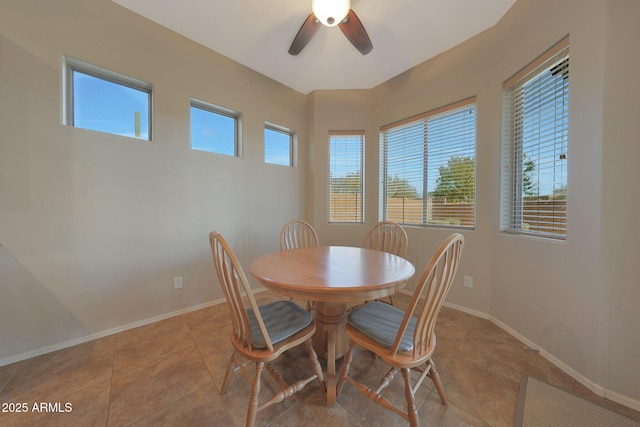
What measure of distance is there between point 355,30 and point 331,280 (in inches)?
73.0

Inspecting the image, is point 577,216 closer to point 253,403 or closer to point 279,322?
point 279,322

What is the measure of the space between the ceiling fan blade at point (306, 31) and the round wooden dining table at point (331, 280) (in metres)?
1.79

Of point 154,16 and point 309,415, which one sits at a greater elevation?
point 154,16

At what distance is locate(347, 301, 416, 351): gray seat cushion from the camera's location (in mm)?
1057

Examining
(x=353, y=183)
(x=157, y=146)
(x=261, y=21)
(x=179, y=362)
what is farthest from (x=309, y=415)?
(x=261, y=21)

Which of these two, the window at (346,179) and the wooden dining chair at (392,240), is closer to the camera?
the wooden dining chair at (392,240)

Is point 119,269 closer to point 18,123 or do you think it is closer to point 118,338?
point 118,338

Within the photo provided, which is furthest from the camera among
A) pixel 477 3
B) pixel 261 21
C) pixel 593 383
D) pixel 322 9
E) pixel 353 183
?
pixel 353 183

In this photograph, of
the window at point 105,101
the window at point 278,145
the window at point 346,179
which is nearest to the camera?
the window at point 105,101

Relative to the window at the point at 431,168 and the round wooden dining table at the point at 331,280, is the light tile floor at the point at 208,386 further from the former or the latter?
the window at the point at 431,168

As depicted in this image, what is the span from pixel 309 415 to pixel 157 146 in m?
2.40

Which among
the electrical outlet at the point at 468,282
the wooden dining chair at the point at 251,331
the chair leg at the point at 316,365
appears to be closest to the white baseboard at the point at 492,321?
the electrical outlet at the point at 468,282

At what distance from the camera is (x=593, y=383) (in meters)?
1.29

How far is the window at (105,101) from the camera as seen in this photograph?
1.74 m
